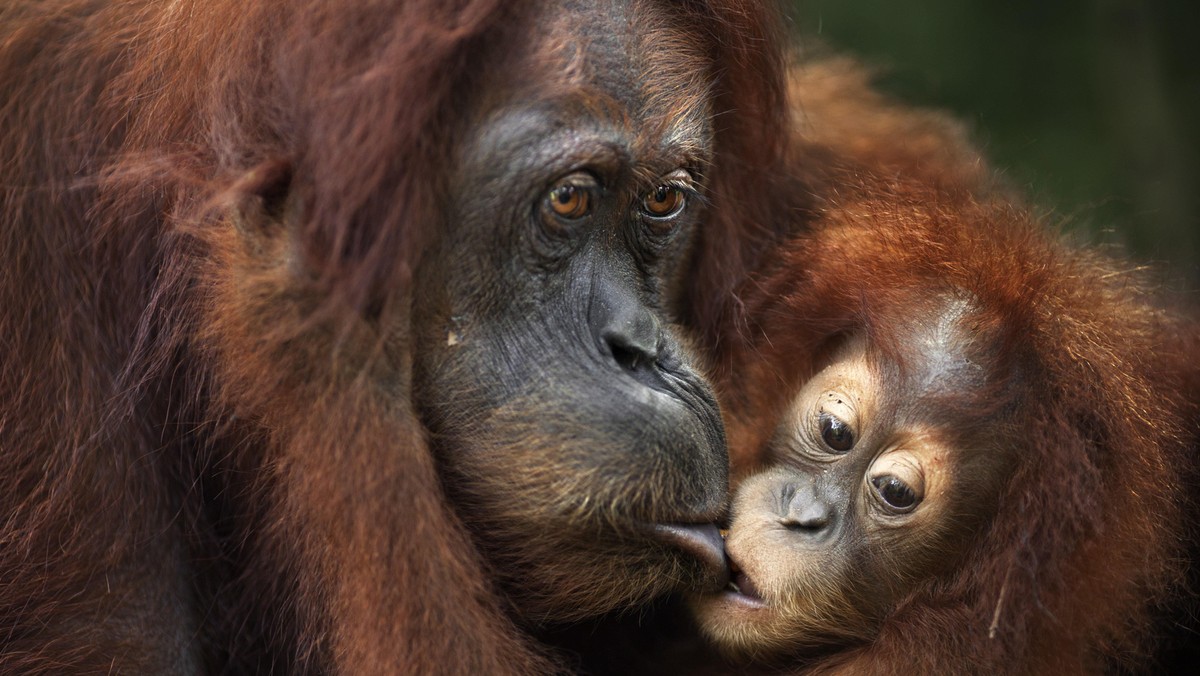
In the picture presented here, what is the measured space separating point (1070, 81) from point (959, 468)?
328 cm

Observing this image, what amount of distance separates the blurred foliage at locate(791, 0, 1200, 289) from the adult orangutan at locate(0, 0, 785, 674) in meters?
2.54

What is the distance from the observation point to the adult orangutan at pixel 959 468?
2.18 meters

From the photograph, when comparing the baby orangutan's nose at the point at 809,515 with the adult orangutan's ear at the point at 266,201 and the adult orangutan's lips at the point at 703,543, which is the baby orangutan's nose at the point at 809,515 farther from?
the adult orangutan's ear at the point at 266,201

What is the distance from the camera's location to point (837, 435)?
7.88 feet

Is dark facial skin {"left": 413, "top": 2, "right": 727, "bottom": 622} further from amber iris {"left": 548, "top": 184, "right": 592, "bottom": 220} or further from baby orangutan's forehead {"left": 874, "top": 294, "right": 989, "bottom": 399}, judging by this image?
baby orangutan's forehead {"left": 874, "top": 294, "right": 989, "bottom": 399}

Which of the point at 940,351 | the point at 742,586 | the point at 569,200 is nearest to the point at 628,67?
the point at 569,200

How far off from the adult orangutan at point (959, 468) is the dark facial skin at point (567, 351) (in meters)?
0.25

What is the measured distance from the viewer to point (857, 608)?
231cm

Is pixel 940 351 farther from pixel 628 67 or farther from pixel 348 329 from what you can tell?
pixel 348 329

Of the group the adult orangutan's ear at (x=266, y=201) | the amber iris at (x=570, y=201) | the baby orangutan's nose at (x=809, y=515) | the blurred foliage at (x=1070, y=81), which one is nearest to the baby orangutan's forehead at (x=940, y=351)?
the baby orangutan's nose at (x=809, y=515)

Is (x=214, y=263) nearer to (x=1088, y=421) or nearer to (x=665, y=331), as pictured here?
(x=665, y=331)

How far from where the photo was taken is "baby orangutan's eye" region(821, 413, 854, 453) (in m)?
2.39

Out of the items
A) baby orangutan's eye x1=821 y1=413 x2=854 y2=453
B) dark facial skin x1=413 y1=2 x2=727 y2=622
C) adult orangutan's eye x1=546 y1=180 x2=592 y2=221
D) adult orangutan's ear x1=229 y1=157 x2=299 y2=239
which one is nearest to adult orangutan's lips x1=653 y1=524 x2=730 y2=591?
dark facial skin x1=413 y1=2 x2=727 y2=622

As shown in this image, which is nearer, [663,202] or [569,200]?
[569,200]
